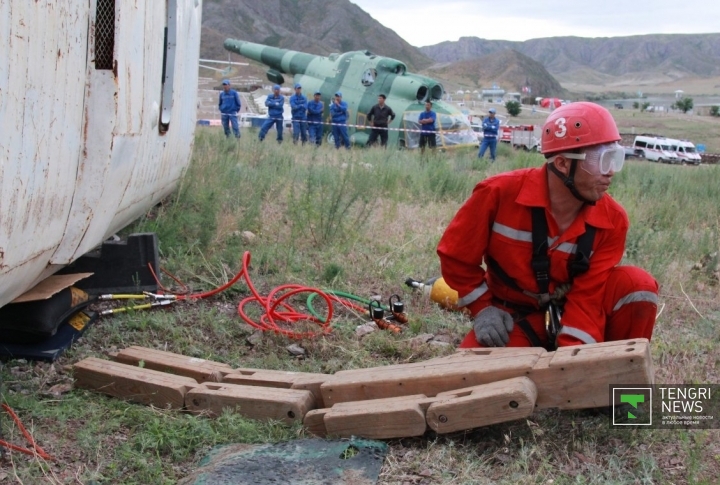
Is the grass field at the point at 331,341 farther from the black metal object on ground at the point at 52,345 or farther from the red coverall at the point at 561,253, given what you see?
the red coverall at the point at 561,253

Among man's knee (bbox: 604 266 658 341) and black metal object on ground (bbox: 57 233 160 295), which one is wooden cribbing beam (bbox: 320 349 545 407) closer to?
man's knee (bbox: 604 266 658 341)

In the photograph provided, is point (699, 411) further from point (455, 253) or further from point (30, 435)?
point (30, 435)

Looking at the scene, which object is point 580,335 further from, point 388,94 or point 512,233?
point 388,94

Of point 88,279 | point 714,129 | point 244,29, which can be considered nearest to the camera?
point 88,279

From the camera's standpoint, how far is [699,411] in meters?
3.47

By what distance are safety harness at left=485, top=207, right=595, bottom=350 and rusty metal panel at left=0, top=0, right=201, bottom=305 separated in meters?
1.85

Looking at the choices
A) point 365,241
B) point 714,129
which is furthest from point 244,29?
point 365,241

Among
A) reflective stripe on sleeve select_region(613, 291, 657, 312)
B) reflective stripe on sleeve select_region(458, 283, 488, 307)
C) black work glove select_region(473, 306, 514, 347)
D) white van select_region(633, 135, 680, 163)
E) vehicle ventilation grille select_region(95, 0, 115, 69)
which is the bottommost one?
white van select_region(633, 135, 680, 163)

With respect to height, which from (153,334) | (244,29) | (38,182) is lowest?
(153,334)

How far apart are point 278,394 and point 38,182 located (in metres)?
1.34

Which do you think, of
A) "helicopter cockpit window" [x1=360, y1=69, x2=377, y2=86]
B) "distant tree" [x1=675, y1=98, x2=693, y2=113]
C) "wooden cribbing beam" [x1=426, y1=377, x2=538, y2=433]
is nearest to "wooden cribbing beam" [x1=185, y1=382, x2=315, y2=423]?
"wooden cribbing beam" [x1=426, y1=377, x2=538, y2=433]

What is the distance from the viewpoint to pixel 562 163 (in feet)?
11.1

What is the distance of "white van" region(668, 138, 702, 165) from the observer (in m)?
26.8

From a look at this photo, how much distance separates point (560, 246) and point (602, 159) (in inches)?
17.6
